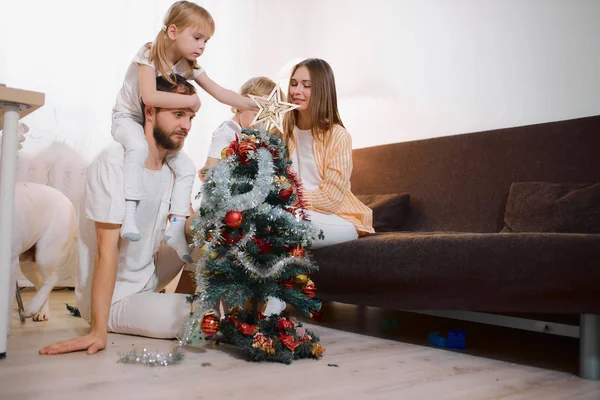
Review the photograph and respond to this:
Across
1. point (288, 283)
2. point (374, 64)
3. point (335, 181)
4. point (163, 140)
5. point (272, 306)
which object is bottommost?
point (272, 306)

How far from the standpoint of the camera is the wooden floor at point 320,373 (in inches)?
48.9

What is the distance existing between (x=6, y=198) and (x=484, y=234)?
1.36 metres

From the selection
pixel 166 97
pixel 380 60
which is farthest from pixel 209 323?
pixel 380 60

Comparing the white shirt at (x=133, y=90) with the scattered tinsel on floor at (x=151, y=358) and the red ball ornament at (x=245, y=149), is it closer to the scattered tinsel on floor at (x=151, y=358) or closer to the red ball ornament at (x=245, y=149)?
the red ball ornament at (x=245, y=149)

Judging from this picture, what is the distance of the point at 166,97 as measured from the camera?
6.00 ft

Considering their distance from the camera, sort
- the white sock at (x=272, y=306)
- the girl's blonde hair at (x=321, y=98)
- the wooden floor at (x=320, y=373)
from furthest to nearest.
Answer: the girl's blonde hair at (x=321, y=98) → the white sock at (x=272, y=306) → the wooden floor at (x=320, y=373)

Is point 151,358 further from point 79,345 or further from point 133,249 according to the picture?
point 133,249

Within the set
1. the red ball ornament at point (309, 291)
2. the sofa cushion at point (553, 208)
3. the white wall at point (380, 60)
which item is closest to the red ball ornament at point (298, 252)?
the red ball ornament at point (309, 291)

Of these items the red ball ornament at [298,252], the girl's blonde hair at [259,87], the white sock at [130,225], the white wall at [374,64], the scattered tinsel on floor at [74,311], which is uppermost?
the white wall at [374,64]

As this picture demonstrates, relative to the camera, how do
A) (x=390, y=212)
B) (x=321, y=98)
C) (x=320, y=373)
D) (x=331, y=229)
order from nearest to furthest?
(x=320, y=373) < (x=331, y=229) < (x=321, y=98) < (x=390, y=212)

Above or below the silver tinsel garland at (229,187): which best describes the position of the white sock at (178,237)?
below

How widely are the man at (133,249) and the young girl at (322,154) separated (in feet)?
1.40

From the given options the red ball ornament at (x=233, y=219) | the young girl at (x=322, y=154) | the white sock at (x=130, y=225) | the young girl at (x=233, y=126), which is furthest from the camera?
the young girl at (x=233, y=126)

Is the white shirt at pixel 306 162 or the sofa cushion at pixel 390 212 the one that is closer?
the white shirt at pixel 306 162
